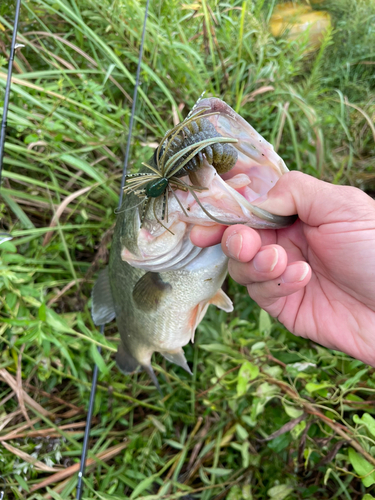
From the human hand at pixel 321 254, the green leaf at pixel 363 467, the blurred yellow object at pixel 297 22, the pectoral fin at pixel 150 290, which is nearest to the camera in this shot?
the human hand at pixel 321 254

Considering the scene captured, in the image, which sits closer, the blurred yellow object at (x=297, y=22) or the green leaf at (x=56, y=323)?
the green leaf at (x=56, y=323)

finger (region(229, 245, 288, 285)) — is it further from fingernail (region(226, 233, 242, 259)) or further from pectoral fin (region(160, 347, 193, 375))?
pectoral fin (region(160, 347, 193, 375))

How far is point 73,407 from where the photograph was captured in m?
2.33

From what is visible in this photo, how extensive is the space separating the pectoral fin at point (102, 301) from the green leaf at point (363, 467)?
132 centimetres

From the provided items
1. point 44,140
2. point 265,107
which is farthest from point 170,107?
point 44,140

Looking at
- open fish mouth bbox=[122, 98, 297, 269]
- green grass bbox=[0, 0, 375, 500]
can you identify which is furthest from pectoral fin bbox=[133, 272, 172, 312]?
green grass bbox=[0, 0, 375, 500]

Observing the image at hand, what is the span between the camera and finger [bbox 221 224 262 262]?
1.01m

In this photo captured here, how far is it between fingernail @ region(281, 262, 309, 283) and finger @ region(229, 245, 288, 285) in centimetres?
2

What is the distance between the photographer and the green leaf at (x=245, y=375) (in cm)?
152

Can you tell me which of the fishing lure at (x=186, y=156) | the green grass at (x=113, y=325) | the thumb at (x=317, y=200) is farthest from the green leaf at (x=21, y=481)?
the thumb at (x=317, y=200)

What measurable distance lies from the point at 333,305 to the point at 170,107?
7.06 ft

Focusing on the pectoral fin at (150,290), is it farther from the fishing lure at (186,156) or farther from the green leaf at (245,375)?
the green leaf at (245,375)

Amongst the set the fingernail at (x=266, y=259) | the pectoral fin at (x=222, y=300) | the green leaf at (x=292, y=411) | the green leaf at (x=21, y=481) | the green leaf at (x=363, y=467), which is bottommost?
the green leaf at (x=21, y=481)

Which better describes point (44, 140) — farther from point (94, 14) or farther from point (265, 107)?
point (265, 107)
